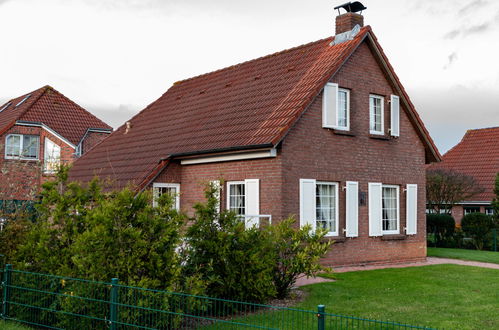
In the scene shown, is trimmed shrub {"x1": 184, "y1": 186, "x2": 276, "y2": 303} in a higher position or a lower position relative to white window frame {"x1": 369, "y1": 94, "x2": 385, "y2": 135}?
lower

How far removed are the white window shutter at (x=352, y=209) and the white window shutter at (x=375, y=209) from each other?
2.56ft

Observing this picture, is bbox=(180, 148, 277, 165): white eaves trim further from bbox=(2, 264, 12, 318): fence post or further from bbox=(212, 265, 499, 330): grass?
bbox=(2, 264, 12, 318): fence post

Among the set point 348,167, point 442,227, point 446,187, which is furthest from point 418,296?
point 446,187

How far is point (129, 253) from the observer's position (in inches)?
Result: 354

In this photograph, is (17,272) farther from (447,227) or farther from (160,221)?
(447,227)

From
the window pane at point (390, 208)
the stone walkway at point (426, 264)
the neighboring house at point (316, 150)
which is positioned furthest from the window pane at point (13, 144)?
the stone walkway at point (426, 264)

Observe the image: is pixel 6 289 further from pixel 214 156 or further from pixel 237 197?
pixel 214 156

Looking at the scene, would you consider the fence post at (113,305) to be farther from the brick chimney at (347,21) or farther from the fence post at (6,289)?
the brick chimney at (347,21)

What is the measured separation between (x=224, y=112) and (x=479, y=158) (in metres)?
21.2

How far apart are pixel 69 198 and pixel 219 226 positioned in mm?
2814

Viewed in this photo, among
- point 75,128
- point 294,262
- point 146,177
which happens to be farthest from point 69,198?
point 75,128

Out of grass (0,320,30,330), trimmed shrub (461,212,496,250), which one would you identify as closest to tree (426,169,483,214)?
trimmed shrub (461,212,496,250)

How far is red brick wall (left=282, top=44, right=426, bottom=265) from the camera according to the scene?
16250 mm

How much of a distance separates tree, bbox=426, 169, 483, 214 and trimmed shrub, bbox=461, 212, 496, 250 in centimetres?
168
